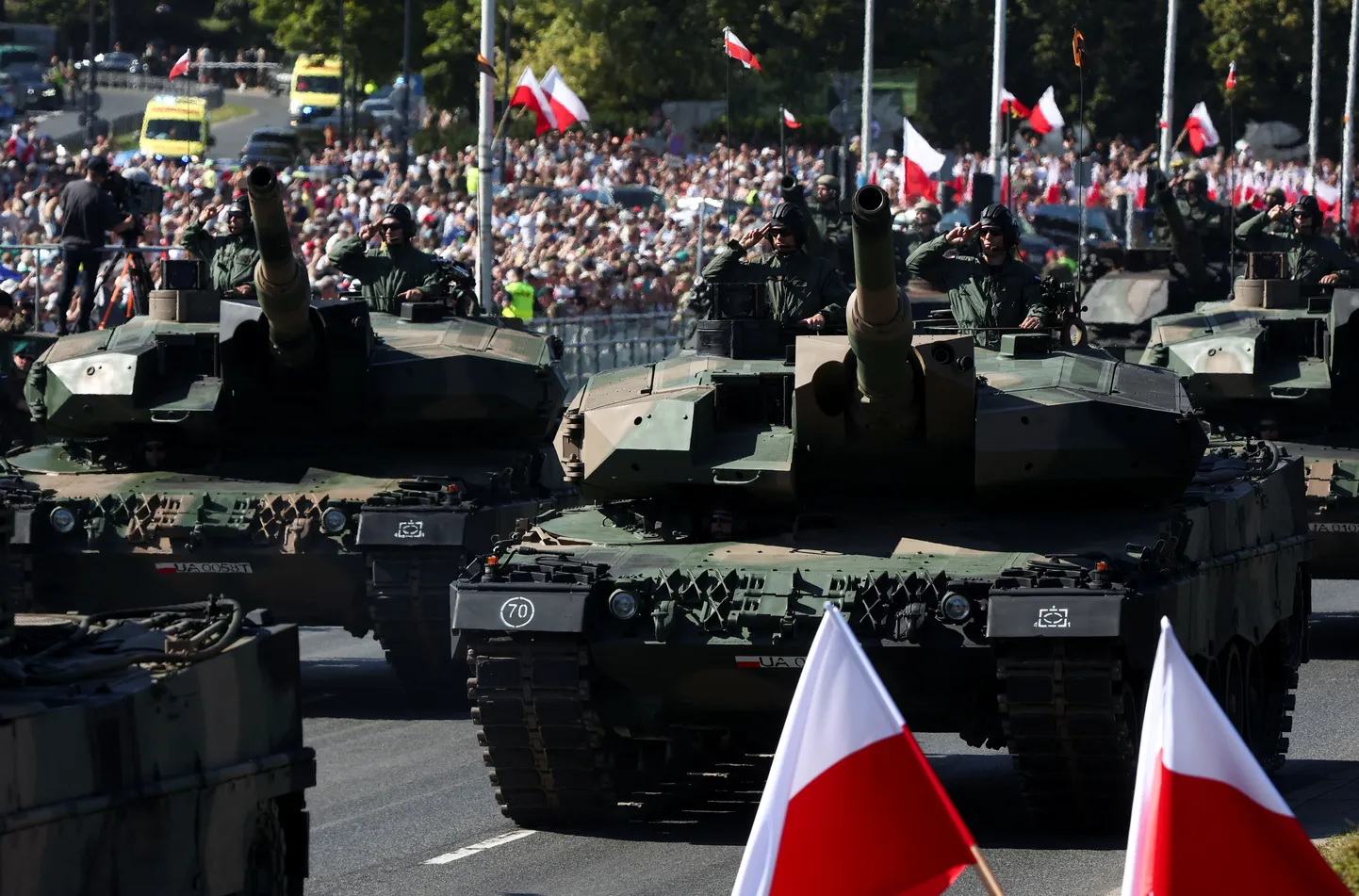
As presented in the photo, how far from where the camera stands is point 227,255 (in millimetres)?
18953

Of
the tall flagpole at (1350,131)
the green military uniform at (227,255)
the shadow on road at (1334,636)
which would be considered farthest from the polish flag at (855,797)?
the tall flagpole at (1350,131)

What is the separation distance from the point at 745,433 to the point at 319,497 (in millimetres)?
4403

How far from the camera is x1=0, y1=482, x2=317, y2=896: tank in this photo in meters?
8.52

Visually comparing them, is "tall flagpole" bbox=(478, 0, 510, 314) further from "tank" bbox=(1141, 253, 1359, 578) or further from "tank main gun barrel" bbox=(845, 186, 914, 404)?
"tank main gun barrel" bbox=(845, 186, 914, 404)

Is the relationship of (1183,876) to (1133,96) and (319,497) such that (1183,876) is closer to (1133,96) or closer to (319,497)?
(319,497)

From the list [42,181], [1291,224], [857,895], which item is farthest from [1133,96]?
[857,895]

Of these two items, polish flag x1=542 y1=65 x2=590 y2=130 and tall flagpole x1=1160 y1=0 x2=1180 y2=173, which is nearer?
polish flag x1=542 y1=65 x2=590 y2=130

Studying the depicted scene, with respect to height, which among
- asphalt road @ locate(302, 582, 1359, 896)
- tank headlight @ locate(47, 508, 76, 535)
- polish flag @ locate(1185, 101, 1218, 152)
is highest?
polish flag @ locate(1185, 101, 1218, 152)

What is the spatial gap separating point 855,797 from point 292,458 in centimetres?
1154

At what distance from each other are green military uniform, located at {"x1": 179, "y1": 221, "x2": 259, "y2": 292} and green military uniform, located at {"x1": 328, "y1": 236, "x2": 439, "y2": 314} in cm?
76

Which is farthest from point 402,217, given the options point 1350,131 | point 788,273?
point 1350,131

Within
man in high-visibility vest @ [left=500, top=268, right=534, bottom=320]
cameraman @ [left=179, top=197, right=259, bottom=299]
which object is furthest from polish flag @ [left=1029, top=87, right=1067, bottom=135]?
cameraman @ [left=179, top=197, right=259, bottom=299]

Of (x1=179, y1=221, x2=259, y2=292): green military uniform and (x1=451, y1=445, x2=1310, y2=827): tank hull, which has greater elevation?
(x1=179, y1=221, x2=259, y2=292): green military uniform

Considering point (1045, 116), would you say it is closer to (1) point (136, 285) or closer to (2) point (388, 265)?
(1) point (136, 285)
